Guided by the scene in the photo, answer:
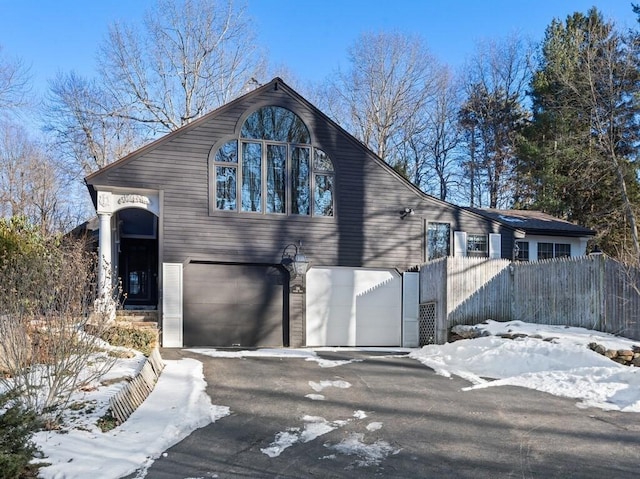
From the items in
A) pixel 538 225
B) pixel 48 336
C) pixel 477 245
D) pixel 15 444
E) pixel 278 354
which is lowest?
pixel 278 354

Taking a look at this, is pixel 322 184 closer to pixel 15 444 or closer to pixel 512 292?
pixel 512 292

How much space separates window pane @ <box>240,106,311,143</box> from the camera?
13.8 m

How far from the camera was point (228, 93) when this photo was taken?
91.3 ft

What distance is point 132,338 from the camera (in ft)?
34.1

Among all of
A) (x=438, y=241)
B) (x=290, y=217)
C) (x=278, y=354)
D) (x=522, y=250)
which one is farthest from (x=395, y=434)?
(x=522, y=250)

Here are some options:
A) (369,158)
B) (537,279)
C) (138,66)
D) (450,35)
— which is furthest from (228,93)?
(537,279)

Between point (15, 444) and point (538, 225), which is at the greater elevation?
point (538, 225)

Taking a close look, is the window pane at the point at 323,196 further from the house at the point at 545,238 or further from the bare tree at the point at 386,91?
the bare tree at the point at 386,91

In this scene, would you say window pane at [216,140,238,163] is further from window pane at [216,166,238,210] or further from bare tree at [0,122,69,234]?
bare tree at [0,122,69,234]

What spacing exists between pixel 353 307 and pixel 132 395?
28.2 ft

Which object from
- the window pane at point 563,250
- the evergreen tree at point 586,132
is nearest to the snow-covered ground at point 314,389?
the window pane at point 563,250

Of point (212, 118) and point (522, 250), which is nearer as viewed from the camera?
point (212, 118)

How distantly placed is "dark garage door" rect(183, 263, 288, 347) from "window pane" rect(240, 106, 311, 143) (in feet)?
11.3

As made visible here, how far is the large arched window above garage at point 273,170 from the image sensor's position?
535 inches
